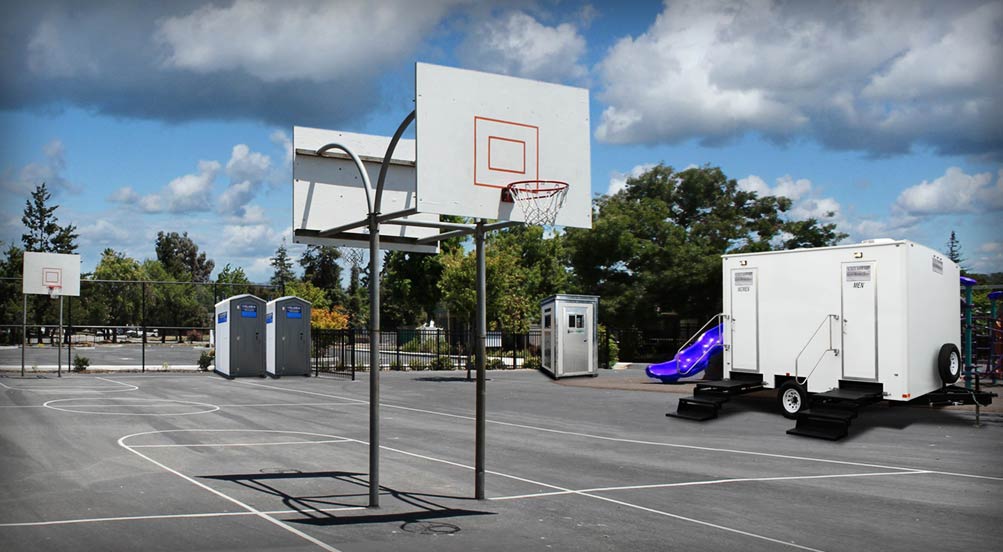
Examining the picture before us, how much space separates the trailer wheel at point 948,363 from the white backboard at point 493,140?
10527mm

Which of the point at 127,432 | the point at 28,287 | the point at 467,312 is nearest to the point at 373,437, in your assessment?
the point at 127,432

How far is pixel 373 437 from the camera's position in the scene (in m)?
9.02

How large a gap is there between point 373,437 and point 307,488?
4.74 feet

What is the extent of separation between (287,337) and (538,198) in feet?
68.9

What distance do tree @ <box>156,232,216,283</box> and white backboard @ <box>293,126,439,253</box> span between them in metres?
117

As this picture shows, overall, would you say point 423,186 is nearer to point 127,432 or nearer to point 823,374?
point 127,432

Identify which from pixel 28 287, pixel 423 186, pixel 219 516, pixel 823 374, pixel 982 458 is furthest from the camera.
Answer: pixel 28 287

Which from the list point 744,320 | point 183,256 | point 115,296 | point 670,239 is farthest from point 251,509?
point 183,256

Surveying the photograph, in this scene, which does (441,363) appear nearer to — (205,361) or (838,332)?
(205,361)

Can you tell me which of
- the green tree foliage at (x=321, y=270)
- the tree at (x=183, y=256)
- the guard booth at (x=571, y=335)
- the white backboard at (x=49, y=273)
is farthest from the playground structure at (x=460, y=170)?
the tree at (x=183, y=256)

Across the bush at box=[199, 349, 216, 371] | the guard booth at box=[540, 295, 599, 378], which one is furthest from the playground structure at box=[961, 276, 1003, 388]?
the bush at box=[199, 349, 216, 371]

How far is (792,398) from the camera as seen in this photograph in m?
17.0

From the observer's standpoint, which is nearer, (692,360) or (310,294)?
(692,360)

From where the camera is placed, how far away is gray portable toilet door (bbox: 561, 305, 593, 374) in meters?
29.7
